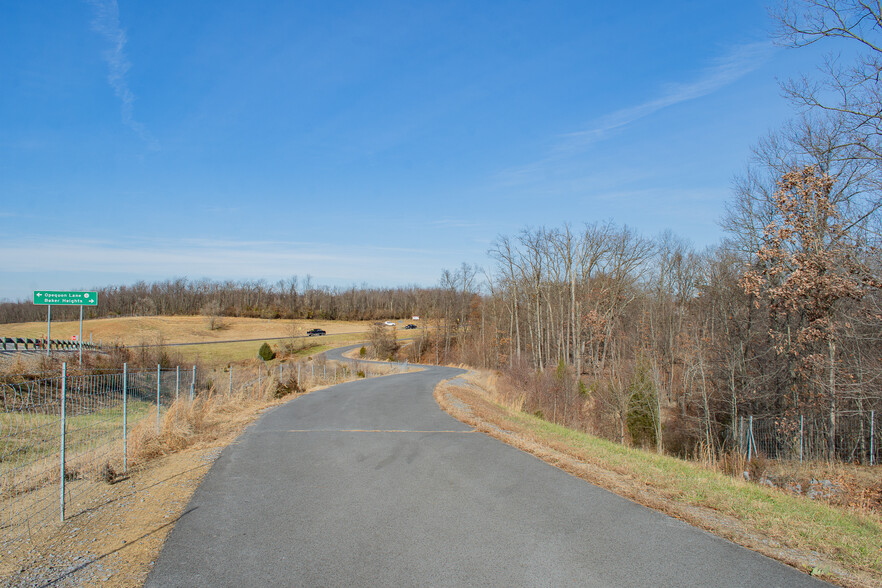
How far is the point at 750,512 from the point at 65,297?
3930 centimetres

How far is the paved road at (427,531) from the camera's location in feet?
15.4

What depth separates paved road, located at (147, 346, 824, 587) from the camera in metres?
4.69

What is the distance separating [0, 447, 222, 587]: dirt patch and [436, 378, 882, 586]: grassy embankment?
5.95m

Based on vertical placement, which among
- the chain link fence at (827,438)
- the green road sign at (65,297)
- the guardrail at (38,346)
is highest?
the green road sign at (65,297)

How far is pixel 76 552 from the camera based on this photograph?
17.4ft

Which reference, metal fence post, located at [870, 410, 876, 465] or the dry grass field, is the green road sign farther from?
metal fence post, located at [870, 410, 876, 465]

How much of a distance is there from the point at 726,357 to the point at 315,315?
110593mm

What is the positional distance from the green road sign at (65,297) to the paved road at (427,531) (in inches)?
1206

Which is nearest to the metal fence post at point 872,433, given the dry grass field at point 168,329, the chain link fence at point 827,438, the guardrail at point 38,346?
the chain link fence at point 827,438

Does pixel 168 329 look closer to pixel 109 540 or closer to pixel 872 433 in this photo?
pixel 109 540

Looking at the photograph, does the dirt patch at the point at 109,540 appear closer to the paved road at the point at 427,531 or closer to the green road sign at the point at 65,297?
the paved road at the point at 427,531

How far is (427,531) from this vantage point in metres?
5.89

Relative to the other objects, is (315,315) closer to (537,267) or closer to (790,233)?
(537,267)

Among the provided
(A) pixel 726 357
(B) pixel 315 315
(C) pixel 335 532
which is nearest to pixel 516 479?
(C) pixel 335 532
